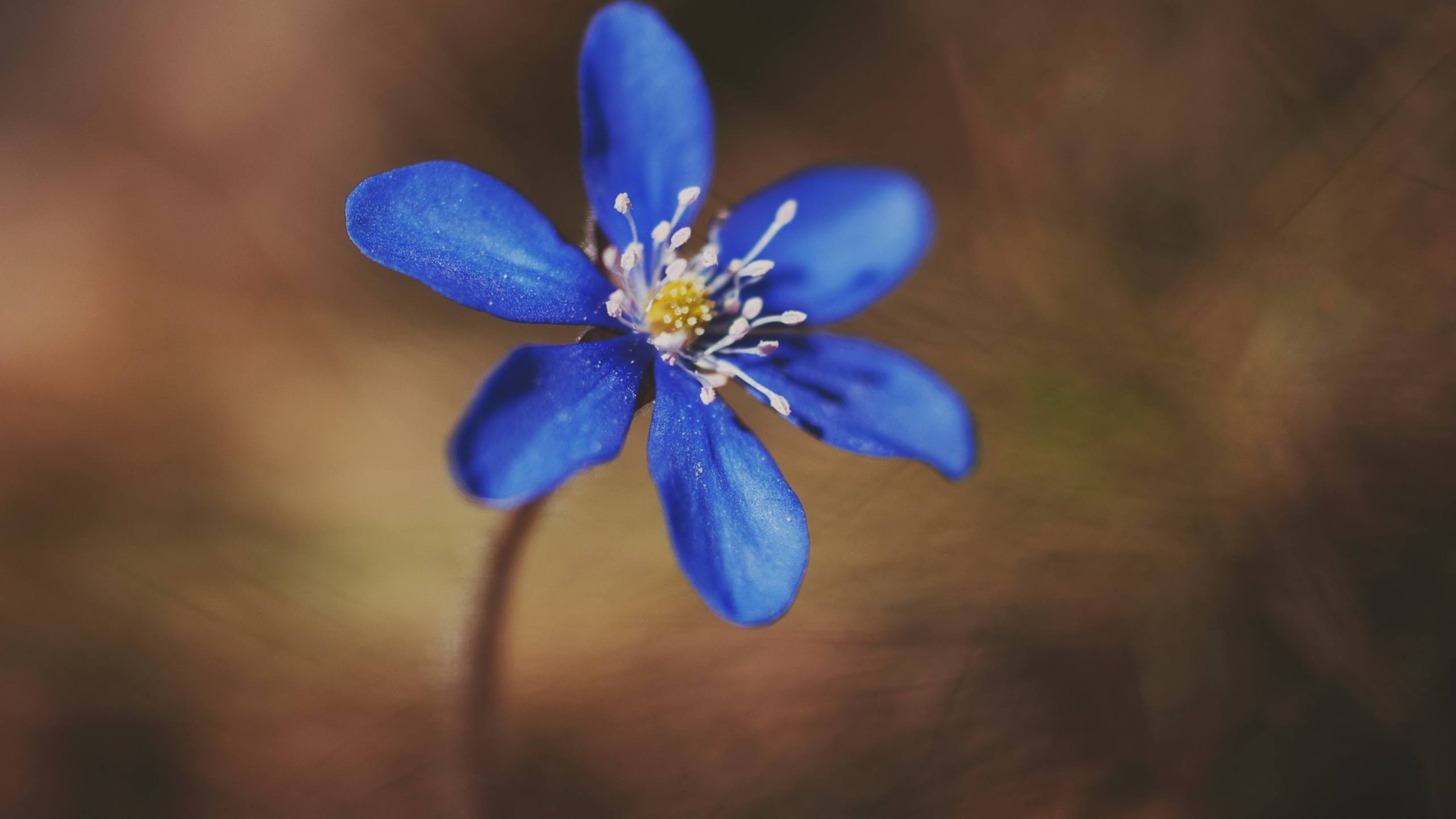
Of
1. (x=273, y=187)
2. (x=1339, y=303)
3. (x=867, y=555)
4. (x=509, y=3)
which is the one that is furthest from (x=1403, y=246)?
(x=273, y=187)

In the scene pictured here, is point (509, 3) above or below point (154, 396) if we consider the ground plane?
above

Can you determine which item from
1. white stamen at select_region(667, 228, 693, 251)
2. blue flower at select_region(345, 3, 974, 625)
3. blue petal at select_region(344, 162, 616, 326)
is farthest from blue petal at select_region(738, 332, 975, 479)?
blue petal at select_region(344, 162, 616, 326)

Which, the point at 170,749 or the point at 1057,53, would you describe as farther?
the point at 1057,53

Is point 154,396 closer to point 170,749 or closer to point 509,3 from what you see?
point 170,749

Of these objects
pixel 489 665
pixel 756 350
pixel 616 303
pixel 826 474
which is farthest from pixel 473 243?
pixel 826 474

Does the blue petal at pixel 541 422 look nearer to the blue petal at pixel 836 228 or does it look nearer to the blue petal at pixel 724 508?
the blue petal at pixel 724 508

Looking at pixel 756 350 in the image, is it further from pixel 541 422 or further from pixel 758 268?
pixel 541 422

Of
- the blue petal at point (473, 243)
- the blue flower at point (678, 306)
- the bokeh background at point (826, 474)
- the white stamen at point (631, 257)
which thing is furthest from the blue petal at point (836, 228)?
the bokeh background at point (826, 474)
